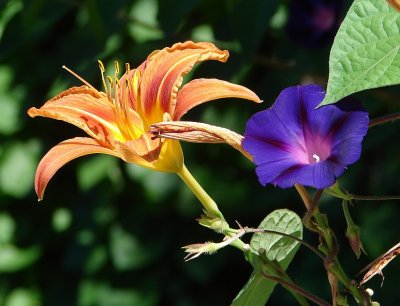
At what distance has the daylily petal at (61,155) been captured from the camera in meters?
0.77

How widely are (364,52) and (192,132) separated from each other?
0.14 m

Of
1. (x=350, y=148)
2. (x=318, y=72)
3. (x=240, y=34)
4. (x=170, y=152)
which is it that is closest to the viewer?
(x=350, y=148)

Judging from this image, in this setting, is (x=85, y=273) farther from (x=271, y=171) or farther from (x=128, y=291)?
(x=271, y=171)

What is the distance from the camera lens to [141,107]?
84 centimetres

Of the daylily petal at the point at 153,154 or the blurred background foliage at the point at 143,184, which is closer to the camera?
the daylily petal at the point at 153,154

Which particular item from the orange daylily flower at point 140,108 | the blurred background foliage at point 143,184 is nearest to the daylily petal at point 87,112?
the orange daylily flower at point 140,108

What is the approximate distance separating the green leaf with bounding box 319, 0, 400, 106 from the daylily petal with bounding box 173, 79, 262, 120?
5.9 inches

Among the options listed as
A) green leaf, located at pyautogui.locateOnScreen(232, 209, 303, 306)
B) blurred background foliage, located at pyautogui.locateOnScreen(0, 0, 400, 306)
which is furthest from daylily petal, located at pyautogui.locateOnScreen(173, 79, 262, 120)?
blurred background foliage, located at pyautogui.locateOnScreen(0, 0, 400, 306)

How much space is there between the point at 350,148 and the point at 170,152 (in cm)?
21

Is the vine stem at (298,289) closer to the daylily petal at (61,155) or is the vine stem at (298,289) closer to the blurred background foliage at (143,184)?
the daylily petal at (61,155)

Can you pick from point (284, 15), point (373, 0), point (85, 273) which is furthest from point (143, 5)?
point (373, 0)

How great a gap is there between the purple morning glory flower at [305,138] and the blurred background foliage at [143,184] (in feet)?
3.12

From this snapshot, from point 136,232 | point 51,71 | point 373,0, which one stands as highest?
point 373,0

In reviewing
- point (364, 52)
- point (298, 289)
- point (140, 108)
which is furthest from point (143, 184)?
point (364, 52)
